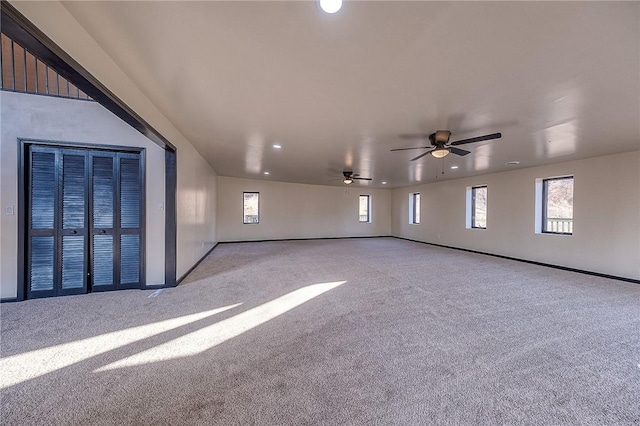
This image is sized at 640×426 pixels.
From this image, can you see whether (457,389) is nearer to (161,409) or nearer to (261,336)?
(261,336)

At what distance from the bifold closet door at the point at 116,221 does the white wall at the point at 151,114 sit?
0.56m

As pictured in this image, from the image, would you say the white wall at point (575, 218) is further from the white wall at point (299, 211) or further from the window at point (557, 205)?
the white wall at point (299, 211)

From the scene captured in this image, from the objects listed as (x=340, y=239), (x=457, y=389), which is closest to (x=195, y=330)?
(x=457, y=389)

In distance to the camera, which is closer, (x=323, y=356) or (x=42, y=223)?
(x=323, y=356)

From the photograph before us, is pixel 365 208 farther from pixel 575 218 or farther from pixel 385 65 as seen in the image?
pixel 385 65

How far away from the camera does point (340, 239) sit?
1041 cm

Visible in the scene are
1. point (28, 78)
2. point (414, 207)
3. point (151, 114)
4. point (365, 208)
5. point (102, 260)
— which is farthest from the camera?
point (365, 208)

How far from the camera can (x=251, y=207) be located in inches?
368

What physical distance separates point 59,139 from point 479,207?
9.61 m

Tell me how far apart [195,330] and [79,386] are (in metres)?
0.89

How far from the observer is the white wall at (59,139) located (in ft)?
10.4

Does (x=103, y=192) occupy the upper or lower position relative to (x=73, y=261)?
upper

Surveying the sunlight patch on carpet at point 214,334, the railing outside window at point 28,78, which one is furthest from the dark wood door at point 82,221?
the sunlight patch on carpet at point 214,334

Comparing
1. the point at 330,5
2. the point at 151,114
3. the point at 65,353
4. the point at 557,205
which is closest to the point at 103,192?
the point at 151,114
